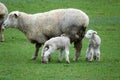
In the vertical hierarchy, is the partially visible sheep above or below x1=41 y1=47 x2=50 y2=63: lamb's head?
above

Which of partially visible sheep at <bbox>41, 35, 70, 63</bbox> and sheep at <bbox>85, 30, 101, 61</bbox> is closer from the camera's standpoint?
partially visible sheep at <bbox>41, 35, 70, 63</bbox>

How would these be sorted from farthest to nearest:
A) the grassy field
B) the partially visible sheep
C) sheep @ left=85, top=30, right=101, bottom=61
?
1. sheep @ left=85, top=30, right=101, bottom=61
2. the partially visible sheep
3. the grassy field

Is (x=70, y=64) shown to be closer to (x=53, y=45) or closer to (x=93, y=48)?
(x=53, y=45)

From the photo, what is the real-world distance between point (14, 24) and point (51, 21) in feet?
5.16

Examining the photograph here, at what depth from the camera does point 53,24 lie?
20969 millimetres

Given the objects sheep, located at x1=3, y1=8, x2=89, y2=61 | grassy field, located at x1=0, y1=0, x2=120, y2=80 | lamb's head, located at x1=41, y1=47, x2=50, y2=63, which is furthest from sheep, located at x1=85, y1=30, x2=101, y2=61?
lamb's head, located at x1=41, y1=47, x2=50, y2=63

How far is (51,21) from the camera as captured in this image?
21047 millimetres

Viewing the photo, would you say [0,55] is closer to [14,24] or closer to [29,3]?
[14,24]

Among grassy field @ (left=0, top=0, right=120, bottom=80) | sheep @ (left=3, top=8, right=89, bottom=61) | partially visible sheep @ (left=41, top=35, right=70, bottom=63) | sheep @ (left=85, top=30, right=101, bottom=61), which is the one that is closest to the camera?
grassy field @ (left=0, top=0, right=120, bottom=80)

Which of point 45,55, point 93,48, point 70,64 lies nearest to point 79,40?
point 93,48

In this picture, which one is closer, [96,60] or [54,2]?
[96,60]

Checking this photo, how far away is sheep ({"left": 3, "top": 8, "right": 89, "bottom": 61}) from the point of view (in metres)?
20.6

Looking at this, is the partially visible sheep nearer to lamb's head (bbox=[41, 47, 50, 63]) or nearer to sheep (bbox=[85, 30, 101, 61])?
lamb's head (bbox=[41, 47, 50, 63])

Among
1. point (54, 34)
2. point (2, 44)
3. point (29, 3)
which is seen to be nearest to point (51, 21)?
point (54, 34)
